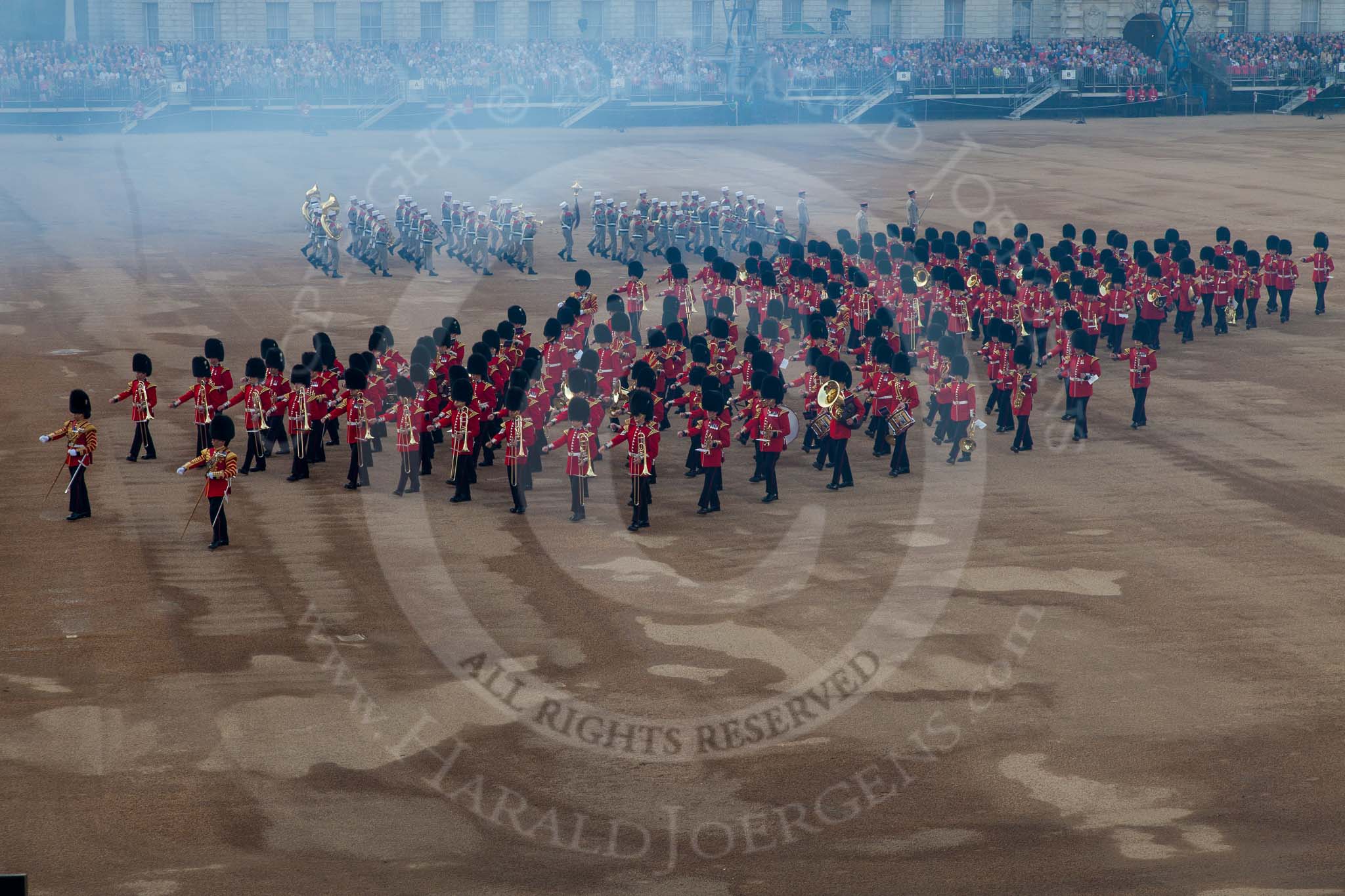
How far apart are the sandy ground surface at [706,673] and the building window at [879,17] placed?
47.5 metres

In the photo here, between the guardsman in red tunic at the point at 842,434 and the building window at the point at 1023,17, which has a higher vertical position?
the building window at the point at 1023,17

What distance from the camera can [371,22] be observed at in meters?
62.2

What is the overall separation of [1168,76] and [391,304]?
3998 centimetres

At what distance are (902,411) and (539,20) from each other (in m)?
50.7

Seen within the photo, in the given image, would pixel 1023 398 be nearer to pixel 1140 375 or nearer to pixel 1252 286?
pixel 1140 375

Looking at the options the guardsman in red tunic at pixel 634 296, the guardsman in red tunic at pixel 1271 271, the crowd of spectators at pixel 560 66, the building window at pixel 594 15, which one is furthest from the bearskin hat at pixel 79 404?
the building window at pixel 594 15

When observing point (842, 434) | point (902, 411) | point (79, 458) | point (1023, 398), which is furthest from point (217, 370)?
point (1023, 398)

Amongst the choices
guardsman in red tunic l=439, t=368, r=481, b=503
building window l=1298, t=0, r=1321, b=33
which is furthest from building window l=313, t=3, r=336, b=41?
guardsman in red tunic l=439, t=368, r=481, b=503

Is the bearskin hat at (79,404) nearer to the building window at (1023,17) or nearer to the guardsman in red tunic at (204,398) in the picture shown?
the guardsman in red tunic at (204,398)

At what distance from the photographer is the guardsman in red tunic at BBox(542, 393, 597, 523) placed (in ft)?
49.2

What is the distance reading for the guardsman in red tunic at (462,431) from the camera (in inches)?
615

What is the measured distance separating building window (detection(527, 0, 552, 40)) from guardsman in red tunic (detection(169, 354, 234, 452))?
4885 centimetres

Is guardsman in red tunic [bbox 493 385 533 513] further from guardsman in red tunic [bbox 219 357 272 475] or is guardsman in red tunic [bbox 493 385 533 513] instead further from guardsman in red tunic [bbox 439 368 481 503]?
guardsman in red tunic [bbox 219 357 272 475]

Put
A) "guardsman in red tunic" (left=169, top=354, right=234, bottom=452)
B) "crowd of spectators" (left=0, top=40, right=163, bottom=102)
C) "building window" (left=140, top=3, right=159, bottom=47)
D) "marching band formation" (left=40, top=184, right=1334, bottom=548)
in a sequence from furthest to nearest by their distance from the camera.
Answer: "building window" (left=140, top=3, right=159, bottom=47), "crowd of spectators" (left=0, top=40, right=163, bottom=102), "guardsman in red tunic" (left=169, top=354, right=234, bottom=452), "marching band formation" (left=40, top=184, right=1334, bottom=548)
